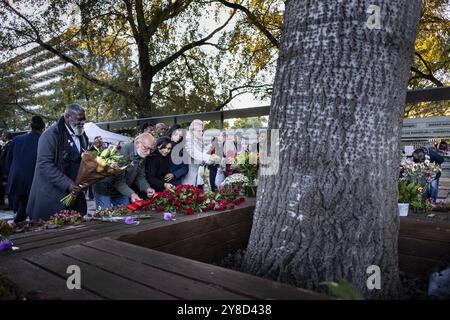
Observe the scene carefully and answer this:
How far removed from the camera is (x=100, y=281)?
55.9 inches

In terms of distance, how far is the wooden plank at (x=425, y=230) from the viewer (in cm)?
257

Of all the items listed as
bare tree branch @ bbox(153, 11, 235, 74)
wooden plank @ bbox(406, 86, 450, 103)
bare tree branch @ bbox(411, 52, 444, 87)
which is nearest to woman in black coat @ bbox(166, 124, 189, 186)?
wooden plank @ bbox(406, 86, 450, 103)

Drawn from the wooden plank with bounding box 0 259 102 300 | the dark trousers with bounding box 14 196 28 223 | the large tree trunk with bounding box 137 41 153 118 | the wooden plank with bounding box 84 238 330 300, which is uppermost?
the large tree trunk with bounding box 137 41 153 118

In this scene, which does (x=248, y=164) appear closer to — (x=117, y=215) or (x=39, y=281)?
(x=117, y=215)

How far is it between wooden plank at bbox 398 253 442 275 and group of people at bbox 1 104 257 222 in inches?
91.8

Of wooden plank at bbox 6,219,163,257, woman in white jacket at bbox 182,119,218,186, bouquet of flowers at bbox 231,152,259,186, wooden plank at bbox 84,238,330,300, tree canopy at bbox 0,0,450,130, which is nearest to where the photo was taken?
wooden plank at bbox 84,238,330,300

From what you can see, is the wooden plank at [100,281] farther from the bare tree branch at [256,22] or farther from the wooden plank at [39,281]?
the bare tree branch at [256,22]

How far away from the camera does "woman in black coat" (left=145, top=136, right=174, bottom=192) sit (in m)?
4.49

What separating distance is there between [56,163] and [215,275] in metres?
2.53

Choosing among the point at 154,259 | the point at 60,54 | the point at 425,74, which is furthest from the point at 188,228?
the point at 425,74

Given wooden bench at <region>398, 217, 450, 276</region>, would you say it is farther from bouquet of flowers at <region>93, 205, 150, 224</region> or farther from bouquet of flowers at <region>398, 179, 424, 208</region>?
bouquet of flowers at <region>93, 205, 150, 224</region>
